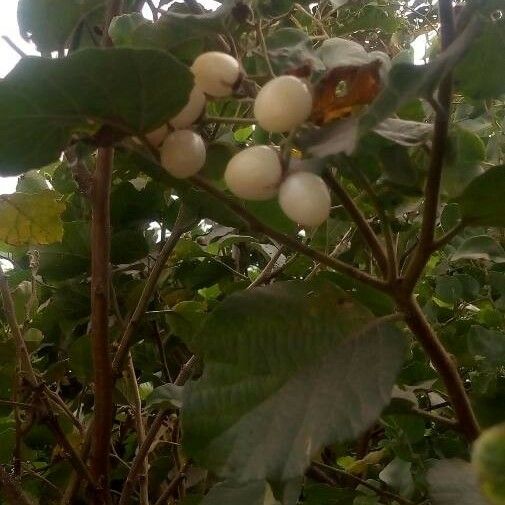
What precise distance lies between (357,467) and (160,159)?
372 mm

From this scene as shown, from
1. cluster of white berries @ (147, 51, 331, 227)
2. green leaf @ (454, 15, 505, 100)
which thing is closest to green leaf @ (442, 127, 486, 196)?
green leaf @ (454, 15, 505, 100)

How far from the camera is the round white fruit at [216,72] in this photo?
1.12ft

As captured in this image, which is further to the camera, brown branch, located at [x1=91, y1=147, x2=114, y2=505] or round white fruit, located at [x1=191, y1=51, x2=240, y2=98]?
brown branch, located at [x1=91, y1=147, x2=114, y2=505]

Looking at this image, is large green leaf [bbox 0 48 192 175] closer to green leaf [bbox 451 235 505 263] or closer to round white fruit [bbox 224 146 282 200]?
round white fruit [bbox 224 146 282 200]

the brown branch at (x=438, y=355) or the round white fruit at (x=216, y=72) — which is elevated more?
the round white fruit at (x=216, y=72)

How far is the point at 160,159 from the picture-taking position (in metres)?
0.35

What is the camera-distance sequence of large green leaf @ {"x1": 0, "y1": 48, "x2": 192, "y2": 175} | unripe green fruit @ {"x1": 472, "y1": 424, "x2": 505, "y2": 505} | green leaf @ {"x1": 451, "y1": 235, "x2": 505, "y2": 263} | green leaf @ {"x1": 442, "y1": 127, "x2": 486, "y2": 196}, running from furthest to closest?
green leaf @ {"x1": 451, "y1": 235, "x2": 505, "y2": 263} < green leaf @ {"x1": 442, "y1": 127, "x2": 486, "y2": 196} < large green leaf @ {"x1": 0, "y1": 48, "x2": 192, "y2": 175} < unripe green fruit @ {"x1": 472, "y1": 424, "x2": 505, "y2": 505}

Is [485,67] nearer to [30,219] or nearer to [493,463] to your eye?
[493,463]

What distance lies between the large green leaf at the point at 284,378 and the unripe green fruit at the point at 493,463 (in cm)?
13

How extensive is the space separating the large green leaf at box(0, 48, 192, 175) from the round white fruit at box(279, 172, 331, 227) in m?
0.06

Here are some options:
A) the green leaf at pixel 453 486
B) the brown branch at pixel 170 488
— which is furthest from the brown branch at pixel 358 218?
the brown branch at pixel 170 488

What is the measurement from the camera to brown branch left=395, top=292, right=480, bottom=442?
1.23ft

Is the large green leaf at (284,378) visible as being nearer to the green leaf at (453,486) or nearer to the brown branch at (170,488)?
the green leaf at (453,486)

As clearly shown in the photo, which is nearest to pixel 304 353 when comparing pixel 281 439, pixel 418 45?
pixel 281 439
